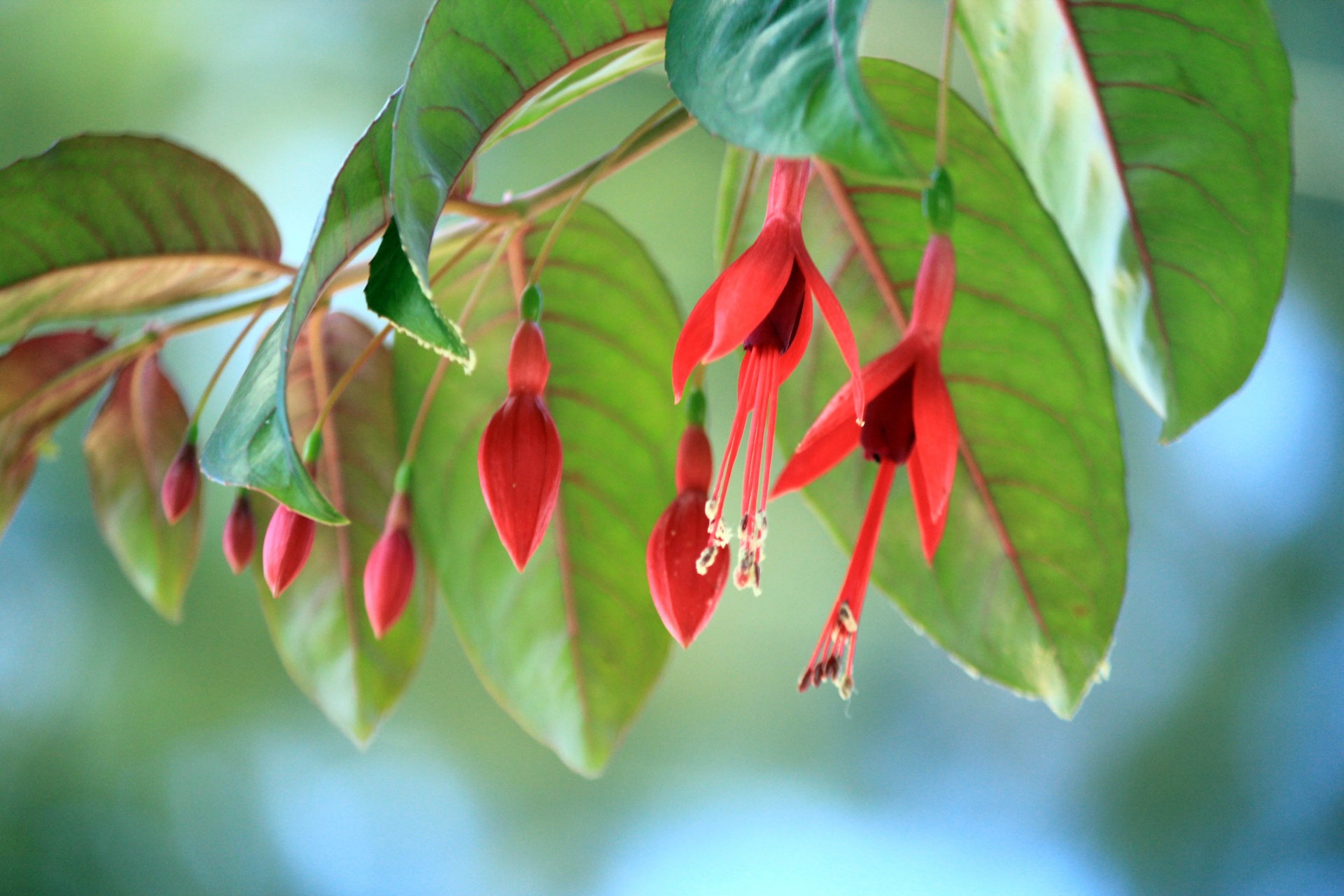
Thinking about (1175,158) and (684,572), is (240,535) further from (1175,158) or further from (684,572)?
(1175,158)

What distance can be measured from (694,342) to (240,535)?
0.20 meters

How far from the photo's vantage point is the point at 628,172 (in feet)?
3.59

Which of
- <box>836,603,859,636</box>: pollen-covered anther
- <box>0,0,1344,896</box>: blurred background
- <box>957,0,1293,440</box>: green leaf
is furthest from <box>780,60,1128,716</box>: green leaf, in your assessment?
<box>0,0,1344,896</box>: blurred background

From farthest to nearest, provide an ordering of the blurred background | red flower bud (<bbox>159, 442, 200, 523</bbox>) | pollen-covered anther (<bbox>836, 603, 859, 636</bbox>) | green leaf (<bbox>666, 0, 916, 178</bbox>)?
1. the blurred background
2. red flower bud (<bbox>159, 442, 200, 523</bbox>)
3. pollen-covered anther (<bbox>836, 603, 859, 636</bbox>)
4. green leaf (<bbox>666, 0, 916, 178</bbox>)

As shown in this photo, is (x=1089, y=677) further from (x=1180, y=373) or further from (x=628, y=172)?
(x=628, y=172)

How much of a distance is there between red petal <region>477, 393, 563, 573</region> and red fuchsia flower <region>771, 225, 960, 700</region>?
0.06m

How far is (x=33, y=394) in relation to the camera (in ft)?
1.21

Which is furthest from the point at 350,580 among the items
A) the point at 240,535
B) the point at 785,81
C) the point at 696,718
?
the point at 696,718

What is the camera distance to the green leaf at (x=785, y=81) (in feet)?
0.43

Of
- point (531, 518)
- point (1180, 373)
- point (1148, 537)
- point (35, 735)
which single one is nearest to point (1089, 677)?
point (1180, 373)

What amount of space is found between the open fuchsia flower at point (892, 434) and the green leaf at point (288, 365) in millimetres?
106

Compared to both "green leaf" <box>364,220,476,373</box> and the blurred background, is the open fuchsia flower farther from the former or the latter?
the blurred background

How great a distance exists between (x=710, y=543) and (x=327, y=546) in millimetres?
236

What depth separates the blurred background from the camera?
1019mm
